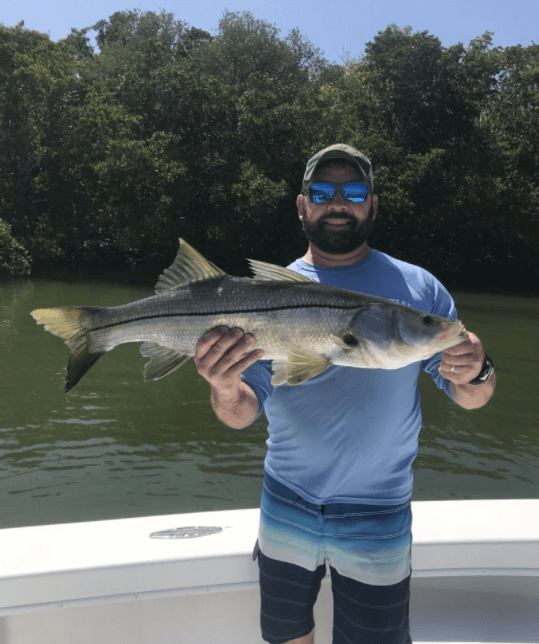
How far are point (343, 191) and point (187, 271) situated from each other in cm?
63

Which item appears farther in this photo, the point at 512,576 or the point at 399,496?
the point at 512,576

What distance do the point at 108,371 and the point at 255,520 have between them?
37.8 ft

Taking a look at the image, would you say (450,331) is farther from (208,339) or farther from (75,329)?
(75,329)

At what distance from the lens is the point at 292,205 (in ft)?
98.7

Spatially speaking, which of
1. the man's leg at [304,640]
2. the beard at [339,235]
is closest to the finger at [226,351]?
the beard at [339,235]

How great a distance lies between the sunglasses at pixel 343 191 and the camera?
2.43m

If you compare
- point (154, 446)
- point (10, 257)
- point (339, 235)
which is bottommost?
point (154, 446)

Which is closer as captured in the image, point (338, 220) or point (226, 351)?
point (226, 351)

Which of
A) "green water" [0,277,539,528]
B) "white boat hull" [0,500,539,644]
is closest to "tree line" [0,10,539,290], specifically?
"green water" [0,277,539,528]

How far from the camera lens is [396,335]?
1985 mm

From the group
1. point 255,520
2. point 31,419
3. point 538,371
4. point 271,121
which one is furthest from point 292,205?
point 255,520

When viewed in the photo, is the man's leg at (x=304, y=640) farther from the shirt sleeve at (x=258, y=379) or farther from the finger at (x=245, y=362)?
the finger at (x=245, y=362)

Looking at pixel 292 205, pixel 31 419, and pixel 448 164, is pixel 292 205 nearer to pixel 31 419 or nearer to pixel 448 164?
pixel 448 164

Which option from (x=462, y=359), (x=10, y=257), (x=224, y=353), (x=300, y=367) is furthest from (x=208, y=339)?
(x=10, y=257)
